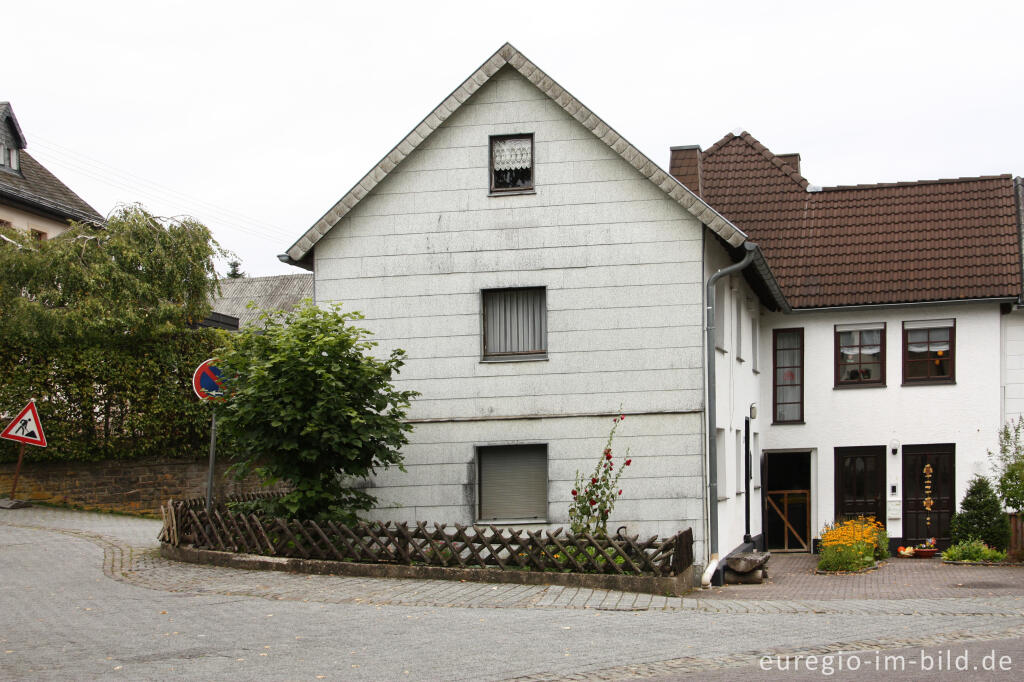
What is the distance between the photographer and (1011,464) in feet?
75.4

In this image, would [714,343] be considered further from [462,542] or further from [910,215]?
[910,215]

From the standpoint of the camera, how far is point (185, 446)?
23672 millimetres

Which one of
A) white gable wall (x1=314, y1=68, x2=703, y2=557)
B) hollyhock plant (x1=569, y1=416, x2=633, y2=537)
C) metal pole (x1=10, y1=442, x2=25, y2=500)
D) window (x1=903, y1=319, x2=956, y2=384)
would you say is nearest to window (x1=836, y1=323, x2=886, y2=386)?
window (x1=903, y1=319, x2=956, y2=384)

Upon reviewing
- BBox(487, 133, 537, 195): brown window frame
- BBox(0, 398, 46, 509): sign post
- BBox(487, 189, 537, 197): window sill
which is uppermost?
BBox(487, 133, 537, 195): brown window frame

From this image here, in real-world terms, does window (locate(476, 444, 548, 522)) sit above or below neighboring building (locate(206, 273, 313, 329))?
below

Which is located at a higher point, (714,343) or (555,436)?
(714,343)

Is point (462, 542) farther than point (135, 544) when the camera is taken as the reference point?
No

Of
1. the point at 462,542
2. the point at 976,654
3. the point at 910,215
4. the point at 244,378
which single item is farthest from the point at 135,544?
the point at 910,215

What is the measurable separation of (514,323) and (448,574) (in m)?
5.06

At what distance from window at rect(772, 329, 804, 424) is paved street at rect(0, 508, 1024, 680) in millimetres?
8983

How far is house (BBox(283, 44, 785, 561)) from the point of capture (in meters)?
18.5

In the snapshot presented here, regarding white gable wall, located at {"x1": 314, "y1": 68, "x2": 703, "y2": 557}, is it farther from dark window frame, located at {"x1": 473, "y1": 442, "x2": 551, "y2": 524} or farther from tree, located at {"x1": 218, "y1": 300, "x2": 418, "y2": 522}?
tree, located at {"x1": 218, "y1": 300, "x2": 418, "y2": 522}

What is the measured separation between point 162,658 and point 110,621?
227 cm

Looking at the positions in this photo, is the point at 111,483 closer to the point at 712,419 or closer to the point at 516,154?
the point at 516,154
